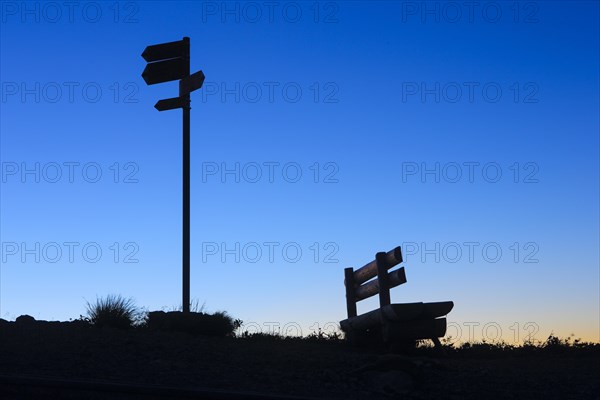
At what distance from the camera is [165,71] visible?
18719 millimetres

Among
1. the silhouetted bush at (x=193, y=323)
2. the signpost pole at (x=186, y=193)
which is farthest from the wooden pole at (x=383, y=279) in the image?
the signpost pole at (x=186, y=193)

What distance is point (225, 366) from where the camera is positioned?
39.4 ft

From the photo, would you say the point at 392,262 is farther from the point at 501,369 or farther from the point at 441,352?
the point at 501,369

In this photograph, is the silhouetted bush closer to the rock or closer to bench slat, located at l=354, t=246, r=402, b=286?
the rock

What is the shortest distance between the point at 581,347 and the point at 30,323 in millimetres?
10848

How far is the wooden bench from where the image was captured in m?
14.1

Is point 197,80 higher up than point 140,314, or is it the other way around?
point 197,80

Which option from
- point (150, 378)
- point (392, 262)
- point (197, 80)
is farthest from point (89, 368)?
point (197, 80)

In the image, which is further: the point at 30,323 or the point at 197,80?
the point at 197,80

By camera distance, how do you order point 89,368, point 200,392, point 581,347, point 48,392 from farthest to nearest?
point 581,347
point 89,368
point 48,392
point 200,392

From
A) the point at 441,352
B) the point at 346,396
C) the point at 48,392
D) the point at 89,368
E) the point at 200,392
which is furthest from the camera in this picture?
the point at 441,352

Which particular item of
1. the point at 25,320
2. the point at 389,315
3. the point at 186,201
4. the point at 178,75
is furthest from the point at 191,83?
the point at 389,315

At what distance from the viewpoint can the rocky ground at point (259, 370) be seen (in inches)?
433

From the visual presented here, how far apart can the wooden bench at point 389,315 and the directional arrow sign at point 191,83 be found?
5.55 meters
